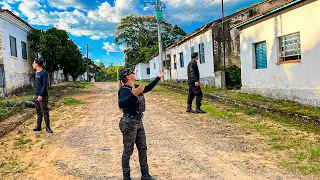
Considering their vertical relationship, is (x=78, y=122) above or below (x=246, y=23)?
below

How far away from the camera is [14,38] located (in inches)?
603

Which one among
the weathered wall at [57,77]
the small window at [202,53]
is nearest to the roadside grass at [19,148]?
the small window at [202,53]

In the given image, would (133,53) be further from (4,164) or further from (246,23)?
(4,164)

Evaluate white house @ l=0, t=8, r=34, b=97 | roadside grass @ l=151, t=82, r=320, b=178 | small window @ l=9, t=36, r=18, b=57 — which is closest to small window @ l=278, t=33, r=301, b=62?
roadside grass @ l=151, t=82, r=320, b=178

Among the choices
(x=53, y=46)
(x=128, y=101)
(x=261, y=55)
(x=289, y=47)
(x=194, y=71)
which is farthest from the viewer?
(x=53, y=46)

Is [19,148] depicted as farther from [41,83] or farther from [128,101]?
[128,101]

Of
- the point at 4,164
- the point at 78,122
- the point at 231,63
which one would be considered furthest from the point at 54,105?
the point at 231,63

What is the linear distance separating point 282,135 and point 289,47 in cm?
500

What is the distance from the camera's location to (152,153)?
16.0 ft

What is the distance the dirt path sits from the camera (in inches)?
157

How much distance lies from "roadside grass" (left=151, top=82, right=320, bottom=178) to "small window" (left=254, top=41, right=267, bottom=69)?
3.13m

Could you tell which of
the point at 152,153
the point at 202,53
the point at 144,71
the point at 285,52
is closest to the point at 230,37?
the point at 202,53

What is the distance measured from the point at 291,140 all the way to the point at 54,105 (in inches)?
366

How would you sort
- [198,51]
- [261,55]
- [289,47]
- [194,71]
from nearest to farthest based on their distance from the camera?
1. [194,71]
2. [289,47]
3. [261,55]
4. [198,51]
